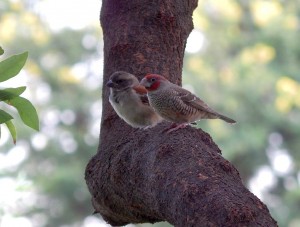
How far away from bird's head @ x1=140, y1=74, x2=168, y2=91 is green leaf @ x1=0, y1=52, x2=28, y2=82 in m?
1.06

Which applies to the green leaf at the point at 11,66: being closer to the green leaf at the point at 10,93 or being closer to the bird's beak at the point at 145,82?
the green leaf at the point at 10,93

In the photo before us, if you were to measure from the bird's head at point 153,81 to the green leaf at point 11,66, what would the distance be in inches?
41.9

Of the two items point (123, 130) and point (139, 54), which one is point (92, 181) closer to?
point (123, 130)

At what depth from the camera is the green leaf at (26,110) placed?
1789 mm

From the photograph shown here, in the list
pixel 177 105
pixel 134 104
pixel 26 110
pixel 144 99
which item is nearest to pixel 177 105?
pixel 177 105

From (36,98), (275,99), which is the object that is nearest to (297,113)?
(275,99)

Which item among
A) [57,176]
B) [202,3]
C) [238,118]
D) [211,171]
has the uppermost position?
[202,3]

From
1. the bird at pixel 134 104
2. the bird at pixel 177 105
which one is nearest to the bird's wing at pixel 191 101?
the bird at pixel 177 105

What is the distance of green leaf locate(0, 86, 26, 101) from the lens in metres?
1.69

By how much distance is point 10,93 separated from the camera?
5.65 ft

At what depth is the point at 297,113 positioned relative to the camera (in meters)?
12.1

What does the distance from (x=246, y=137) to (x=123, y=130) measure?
946 cm

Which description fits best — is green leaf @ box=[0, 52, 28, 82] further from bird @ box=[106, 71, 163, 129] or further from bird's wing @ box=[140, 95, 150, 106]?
bird's wing @ box=[140, 95, 150, 106]

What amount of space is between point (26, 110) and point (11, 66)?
5.8 inches
